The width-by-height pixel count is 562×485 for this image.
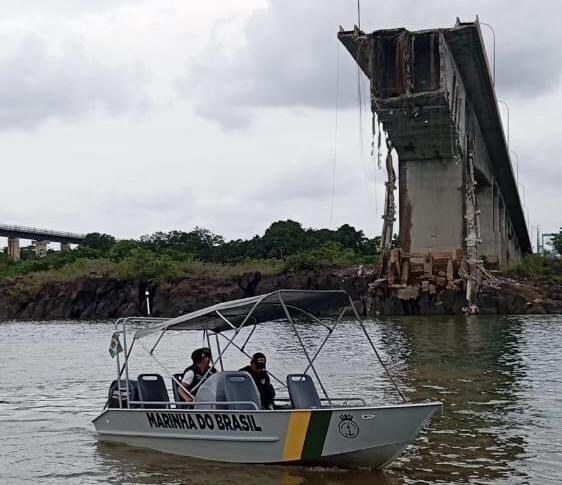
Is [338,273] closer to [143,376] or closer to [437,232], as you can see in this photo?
[437,232]

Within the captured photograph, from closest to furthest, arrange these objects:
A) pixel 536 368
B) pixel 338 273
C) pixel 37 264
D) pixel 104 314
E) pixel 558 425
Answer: pixel 558 425 < pixel 536 368 < pixel 338 273 < pixel 104 314 < pixel 37 264

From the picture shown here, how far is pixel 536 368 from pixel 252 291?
154 ft

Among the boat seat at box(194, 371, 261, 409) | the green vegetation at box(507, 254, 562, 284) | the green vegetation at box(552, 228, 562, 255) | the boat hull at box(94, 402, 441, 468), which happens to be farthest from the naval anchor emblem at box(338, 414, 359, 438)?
the green vegetation at box(552, 228, 562, 255)

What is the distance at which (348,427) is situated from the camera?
1233cm

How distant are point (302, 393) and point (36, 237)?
13180 cm

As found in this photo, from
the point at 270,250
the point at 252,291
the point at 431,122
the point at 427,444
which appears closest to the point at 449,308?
the point at 431,122

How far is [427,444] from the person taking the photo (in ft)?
49.4

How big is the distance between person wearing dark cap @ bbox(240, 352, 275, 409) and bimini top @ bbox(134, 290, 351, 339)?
0.73 metres

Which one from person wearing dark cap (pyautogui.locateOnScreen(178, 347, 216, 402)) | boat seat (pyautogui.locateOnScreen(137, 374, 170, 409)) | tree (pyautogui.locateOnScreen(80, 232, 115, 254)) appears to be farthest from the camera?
tree (pyautogui.locateOnScreen(80, 232, 115, 254))

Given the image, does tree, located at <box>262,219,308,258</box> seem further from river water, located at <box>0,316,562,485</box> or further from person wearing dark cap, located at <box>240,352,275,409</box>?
person wearing dark cap, located at <box>240,352,275,409</box>

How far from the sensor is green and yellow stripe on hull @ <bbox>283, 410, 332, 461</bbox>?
12.3 m

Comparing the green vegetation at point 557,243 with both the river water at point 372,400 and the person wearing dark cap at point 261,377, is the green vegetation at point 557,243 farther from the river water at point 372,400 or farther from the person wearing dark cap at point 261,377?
the person wearing dark cap at point 261,377

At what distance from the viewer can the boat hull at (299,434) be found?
12188mm

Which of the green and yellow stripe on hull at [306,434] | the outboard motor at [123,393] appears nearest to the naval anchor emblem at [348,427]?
the green and yellow stripe on hull at [306,434]
